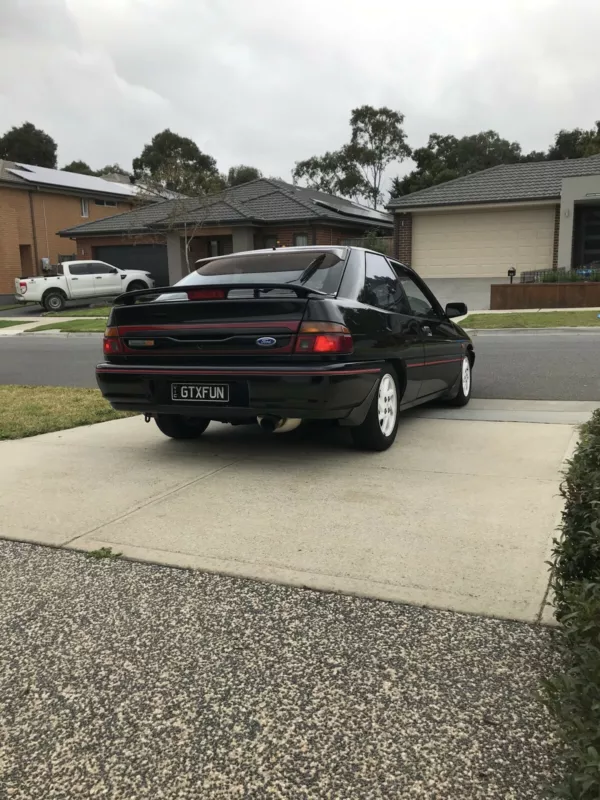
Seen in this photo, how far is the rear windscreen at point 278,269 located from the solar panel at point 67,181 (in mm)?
31221

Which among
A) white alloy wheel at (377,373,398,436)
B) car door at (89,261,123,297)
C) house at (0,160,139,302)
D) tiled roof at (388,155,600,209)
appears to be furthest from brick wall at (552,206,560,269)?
house at (0,160,139,302)

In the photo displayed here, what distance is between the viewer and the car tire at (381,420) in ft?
16.6

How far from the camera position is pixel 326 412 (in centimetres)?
457

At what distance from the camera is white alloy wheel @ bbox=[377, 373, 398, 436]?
5105mm

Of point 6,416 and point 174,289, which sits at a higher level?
point 174,289

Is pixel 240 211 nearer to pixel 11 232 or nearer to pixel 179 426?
pixel 11 232

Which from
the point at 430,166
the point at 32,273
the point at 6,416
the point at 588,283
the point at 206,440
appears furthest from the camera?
the point at 430,166

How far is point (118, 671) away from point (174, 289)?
3.13m

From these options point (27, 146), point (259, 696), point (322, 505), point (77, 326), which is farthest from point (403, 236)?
point (27, 146)

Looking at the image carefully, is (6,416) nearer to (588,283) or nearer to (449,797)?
(449,797)

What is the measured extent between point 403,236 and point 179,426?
75.4 feet

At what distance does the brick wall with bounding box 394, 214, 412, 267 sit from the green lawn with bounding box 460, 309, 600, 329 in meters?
9.63

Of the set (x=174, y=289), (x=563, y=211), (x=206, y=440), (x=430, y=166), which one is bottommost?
(x=206, y=440)

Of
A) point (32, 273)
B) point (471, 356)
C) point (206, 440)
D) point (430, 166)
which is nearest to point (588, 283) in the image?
point (471, 356)
